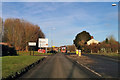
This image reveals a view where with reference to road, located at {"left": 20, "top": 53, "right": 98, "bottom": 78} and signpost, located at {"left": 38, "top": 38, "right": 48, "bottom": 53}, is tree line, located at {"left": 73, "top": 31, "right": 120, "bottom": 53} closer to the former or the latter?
signpost, located at {"left": 38, "top": 38, "right": 48, "bottom": 53}

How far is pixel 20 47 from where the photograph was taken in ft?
194

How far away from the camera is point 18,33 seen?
57125mm

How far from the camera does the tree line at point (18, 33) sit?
55.9m

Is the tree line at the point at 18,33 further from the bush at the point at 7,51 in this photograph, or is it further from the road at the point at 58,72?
the road at the point at 58,72

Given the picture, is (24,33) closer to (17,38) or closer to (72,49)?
(17,38)

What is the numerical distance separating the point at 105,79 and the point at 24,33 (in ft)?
176

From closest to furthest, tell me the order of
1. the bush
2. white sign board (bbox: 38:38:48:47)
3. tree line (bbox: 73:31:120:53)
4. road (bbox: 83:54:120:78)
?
road (bbox: 83:54:120:78) < the bush < tree line (bbox: 73:31:120:53) < white sign board (bbox: 38:38:48:47)

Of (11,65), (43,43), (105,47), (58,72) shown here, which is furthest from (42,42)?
(58,72)

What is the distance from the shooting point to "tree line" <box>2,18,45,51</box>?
55.9 meters

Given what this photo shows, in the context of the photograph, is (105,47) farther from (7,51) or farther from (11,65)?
(11,65)

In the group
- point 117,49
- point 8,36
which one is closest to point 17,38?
point 8,36

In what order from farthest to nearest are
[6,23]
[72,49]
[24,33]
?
[72,49]
[24,33]
[6,23]

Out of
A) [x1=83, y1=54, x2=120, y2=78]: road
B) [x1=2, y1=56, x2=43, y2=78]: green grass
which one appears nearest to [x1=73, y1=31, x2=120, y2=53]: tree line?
[x1=83, y1=54, x2=120, y2=78]: road

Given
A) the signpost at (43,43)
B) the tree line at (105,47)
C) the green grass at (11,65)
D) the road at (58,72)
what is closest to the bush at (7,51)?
the signpost at (43,43)
